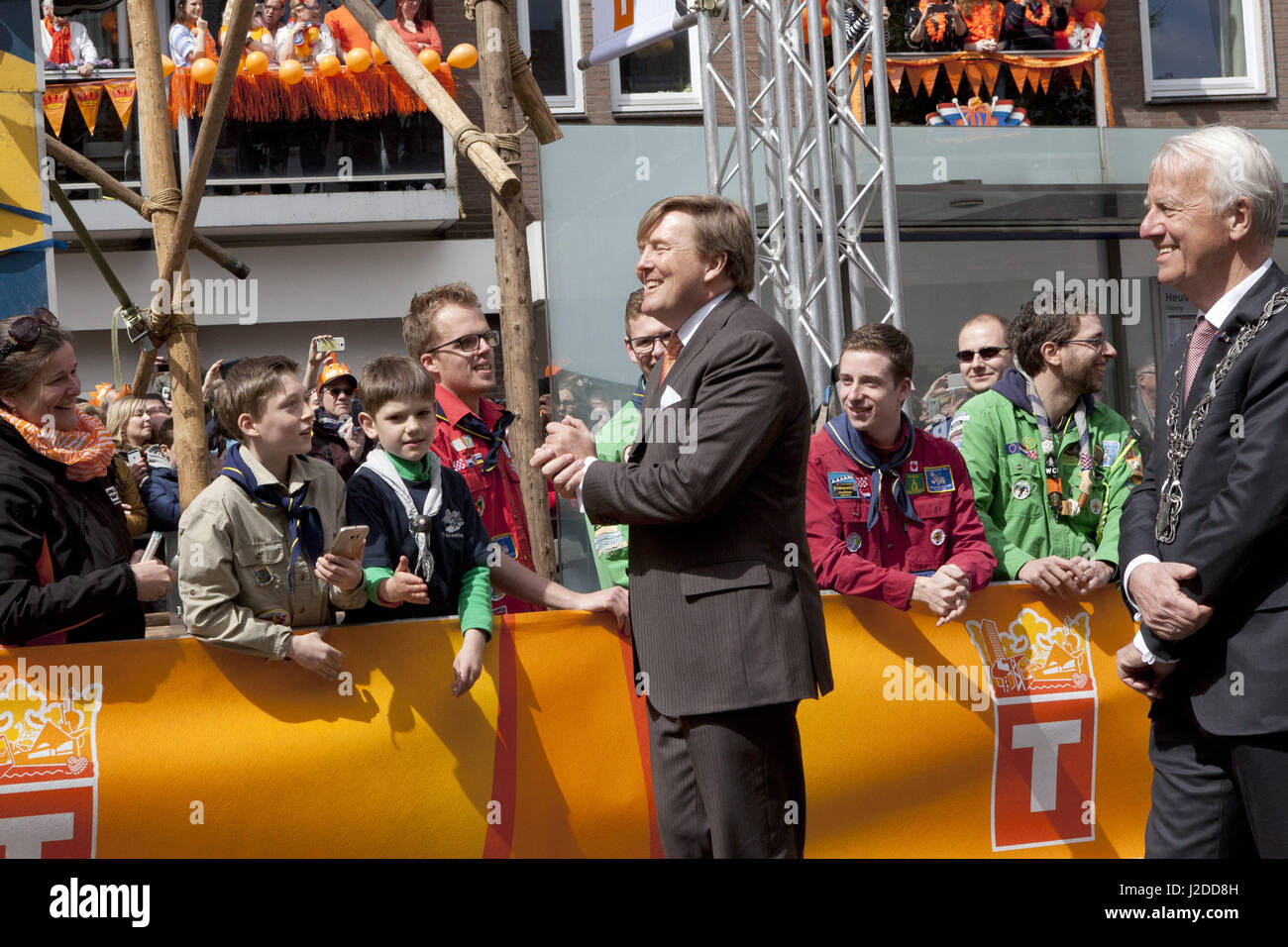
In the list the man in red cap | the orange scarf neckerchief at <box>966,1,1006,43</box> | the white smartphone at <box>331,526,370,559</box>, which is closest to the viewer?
the white smartphone at <box>331,526,370,559</box>

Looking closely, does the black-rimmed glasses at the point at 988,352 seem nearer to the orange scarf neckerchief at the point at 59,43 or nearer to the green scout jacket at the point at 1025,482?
the green scout jacket at the point at 1025,482

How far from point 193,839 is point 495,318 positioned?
41.0ft

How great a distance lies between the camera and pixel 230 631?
3.70 meters

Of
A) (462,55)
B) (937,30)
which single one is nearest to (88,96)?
(462,55)

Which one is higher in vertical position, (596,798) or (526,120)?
(526,120)

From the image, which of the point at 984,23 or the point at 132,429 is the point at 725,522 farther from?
the point at 984,23

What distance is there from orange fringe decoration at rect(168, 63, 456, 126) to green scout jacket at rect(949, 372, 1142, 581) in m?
11.0

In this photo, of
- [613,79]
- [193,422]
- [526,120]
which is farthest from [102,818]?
[613,79]

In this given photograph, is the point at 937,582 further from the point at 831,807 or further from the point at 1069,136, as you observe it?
the point at 1069,136

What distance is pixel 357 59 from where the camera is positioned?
14531 millimetres

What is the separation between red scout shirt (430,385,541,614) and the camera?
4.64 meters

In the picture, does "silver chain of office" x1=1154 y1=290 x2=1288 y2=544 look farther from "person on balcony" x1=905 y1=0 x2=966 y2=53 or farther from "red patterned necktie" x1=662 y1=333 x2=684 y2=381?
"person on balcony" x1=905 y1=0 x2=966 y2=53

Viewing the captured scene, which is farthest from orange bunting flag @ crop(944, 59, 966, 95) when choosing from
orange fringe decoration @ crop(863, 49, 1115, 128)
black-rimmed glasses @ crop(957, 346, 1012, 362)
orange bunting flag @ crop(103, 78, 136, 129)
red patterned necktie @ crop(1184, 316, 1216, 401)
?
red patterned necktie @ crop(1184, 316, 1216, 401)

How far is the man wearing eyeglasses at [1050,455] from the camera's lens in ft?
16.0
